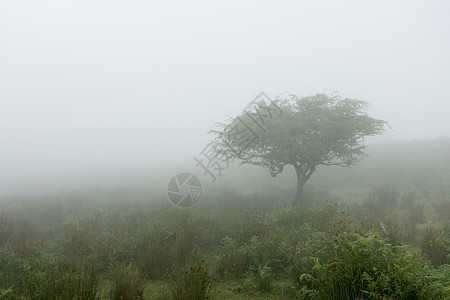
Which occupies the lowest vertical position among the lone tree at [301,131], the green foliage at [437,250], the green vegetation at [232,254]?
the green foliage at [437,250]

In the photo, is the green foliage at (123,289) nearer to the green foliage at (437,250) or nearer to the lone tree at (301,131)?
the green foliage at (437,250)

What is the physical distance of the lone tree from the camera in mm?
13328

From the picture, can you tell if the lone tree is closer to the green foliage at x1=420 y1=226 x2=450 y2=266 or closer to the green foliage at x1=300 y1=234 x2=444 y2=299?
the green foliage at x1=420 y1=226 x2=450 y2=266

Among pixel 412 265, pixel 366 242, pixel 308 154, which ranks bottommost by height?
pixel 412 265

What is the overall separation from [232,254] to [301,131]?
9521 mm

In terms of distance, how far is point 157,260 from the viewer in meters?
5.92

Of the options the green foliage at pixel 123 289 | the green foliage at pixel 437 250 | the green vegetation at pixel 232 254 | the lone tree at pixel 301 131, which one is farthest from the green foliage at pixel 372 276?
the lone tree at pixel 301 131

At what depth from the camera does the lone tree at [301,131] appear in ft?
43.7

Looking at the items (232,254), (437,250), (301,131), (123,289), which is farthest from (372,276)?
(301,131)

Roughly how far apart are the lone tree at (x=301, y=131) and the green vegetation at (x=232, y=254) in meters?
2.87

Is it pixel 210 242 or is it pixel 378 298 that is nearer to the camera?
pixel 378 298

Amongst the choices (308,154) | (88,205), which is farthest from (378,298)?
(88,205)

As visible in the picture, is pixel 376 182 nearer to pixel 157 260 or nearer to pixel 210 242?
pixel 210 242

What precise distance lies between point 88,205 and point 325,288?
48.3 ft
